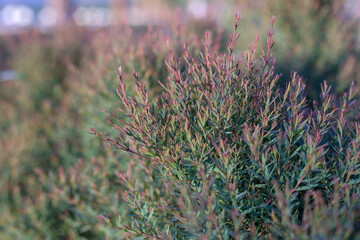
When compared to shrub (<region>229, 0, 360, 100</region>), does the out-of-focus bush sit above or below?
below

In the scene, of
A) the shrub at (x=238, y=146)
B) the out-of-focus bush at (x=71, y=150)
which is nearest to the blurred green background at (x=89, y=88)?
the out-of-focus bush at (x=71, y=150)

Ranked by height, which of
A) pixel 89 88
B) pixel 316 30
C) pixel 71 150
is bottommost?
pixel 71 150

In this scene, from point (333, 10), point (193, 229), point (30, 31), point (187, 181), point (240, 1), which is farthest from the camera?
point (30, 31)

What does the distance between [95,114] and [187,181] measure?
Answer: 2.35m

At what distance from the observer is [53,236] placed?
3648 mm

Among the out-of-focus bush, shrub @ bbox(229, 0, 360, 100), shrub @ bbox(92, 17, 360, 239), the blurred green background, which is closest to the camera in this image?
shrub @ bbox(92, 17, 360, 239)

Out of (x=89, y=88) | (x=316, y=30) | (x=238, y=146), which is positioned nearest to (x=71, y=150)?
(x=89, y=88)

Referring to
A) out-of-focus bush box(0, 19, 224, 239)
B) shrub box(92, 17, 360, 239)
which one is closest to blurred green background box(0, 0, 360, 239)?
out-of-focus bush box(0, 19, 224, 239)

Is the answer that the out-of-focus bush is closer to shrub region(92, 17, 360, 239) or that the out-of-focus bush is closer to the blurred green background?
the blurred green background

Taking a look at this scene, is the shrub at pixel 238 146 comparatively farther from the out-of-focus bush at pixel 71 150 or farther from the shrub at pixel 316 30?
the shrub at pixel 316 30

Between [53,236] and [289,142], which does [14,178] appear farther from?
[289,142]

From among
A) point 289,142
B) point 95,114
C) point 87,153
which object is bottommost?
point 87,153

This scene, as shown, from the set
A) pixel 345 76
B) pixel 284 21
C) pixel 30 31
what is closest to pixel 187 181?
pixel 345 76

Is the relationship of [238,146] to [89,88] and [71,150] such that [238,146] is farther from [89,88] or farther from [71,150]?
[71,150]
